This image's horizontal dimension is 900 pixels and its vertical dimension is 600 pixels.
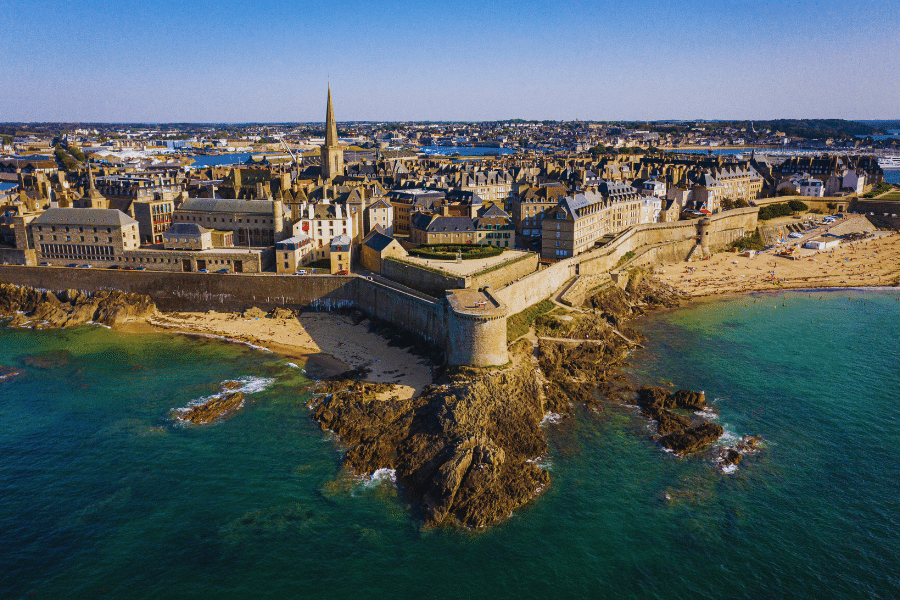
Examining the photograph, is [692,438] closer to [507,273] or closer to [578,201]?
[507,273]

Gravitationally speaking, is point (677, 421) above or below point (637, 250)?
below

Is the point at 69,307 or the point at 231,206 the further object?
the point at 231,206

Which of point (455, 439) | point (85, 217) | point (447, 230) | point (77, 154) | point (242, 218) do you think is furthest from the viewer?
point (77, 154)

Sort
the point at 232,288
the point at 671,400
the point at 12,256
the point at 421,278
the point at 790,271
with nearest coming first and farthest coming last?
the point at 671,400
the point at 421,278
the point at 232,288
the point at 12,256
the point at 790,271

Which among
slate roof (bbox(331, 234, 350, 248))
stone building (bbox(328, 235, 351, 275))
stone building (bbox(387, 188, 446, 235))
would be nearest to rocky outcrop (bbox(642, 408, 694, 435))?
stone building (bbox(328, 235, 351, 275))

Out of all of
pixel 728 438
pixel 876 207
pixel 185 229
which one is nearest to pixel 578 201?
pixel 728 438

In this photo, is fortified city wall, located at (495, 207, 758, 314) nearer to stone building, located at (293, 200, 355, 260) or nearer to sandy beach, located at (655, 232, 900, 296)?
sandy beach, located at (655, 232, 900, 296)
